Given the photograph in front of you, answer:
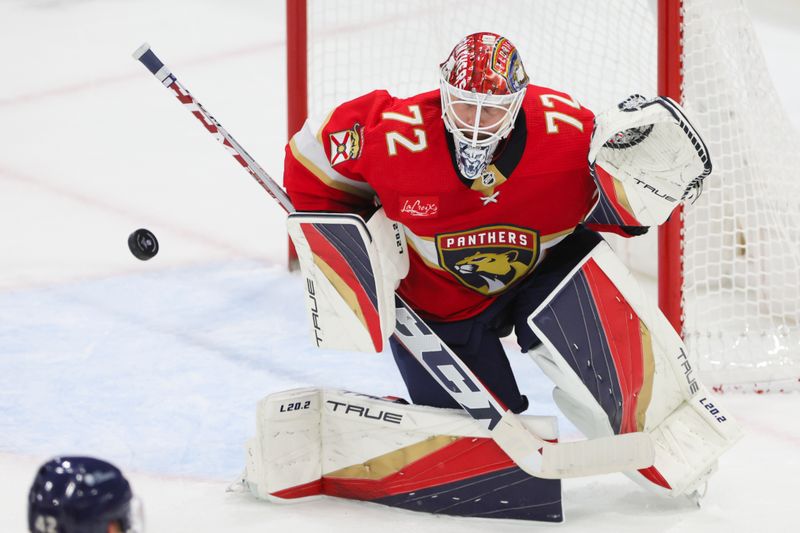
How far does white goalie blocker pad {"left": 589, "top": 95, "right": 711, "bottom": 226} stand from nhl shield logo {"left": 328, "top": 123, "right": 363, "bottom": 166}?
446 millimetres

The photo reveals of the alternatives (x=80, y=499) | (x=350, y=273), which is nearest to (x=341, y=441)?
(x=350, y=273)

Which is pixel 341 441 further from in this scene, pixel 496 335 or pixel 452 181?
pixel 452 181

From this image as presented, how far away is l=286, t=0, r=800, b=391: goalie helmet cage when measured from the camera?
10.9ft

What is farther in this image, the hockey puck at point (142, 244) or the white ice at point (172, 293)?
the hockey puck at point (142, 244)

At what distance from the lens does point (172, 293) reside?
12.9 feet

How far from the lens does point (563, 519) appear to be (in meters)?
2.52

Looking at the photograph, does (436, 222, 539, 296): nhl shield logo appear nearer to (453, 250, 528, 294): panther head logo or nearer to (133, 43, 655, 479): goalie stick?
(453, 250, 528, 294): panther head logo

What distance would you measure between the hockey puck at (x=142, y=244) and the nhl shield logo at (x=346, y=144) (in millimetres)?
491

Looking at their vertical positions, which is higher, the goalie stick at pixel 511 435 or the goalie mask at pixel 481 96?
the goalie mask at pixel 481 96

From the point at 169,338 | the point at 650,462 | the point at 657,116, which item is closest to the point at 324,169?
the point at 657,116

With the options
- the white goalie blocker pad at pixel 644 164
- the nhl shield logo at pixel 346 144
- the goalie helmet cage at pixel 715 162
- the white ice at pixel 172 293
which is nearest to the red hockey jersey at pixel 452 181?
the nhl shield logo at pixel 346 144

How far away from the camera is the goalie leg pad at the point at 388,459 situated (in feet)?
8.30

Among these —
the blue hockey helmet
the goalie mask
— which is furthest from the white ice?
the blue hockey helmet

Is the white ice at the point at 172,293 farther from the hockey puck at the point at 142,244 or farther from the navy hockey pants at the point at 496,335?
the hockey puck at the point at 142,244
